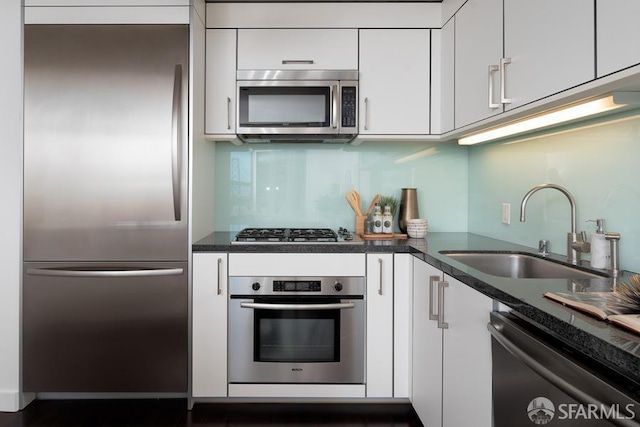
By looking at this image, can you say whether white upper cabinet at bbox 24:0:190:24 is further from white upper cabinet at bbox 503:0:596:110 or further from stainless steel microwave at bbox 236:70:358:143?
white upper cabinet at bbox 503:0:596:110

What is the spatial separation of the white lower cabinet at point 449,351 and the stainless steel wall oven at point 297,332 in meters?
0.33

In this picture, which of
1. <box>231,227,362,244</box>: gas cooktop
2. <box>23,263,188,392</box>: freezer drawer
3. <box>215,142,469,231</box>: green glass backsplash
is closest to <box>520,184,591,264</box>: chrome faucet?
<box>231,227,362,244</box>: gas cooktop

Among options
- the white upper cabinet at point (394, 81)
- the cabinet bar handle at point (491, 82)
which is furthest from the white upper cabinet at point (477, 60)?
the white upper cabinet at point (394, 81)

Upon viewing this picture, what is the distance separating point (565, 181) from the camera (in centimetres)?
190

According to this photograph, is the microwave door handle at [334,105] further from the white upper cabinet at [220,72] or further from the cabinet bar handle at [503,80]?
the cabinet bar handle at [503,80]

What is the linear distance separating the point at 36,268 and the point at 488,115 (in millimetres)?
2320

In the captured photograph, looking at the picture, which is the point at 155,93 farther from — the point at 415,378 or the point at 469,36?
the point at 415,378

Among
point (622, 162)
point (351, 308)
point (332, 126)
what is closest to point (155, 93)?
point (332, 126)

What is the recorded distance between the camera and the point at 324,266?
227 cm

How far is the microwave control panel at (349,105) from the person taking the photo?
2.50m

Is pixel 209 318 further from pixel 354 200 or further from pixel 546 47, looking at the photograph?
pixel 546 47

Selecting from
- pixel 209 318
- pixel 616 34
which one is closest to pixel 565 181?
pixel 616 34

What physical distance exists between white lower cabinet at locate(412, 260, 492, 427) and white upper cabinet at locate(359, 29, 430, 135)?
0.89 meters

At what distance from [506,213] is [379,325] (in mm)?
929
